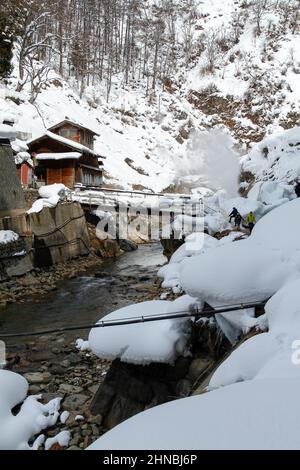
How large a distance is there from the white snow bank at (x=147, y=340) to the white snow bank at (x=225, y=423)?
2.37 meters

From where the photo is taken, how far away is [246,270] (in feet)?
14.8

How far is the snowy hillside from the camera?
1580 inches

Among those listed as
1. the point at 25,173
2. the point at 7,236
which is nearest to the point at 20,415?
the point at 7,236

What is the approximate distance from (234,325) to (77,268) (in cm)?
1524

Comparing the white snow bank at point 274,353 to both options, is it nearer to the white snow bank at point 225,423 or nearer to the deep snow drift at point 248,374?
the deep snow drift at point 248,374

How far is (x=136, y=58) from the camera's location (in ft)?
203

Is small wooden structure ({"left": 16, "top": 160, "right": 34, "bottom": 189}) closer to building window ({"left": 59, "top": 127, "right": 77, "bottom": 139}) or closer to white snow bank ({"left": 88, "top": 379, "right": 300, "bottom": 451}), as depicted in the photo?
building window ({"left": 59, "top": 127, "right": 77, "bottom": 139})

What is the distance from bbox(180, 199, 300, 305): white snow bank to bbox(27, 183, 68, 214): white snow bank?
15.0 m

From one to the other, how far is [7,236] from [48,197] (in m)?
4.69

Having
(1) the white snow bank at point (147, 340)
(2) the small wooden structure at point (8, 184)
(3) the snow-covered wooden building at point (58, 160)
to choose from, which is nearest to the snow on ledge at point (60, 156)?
(3) the snow-covered wooden building at point (58, 160)

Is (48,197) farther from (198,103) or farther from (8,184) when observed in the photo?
(198,103)

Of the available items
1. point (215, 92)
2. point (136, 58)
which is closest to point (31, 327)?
point (215, 92)

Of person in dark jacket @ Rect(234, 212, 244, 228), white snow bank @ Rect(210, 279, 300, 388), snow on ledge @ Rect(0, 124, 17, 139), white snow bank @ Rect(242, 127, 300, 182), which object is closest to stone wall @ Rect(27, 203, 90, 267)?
snow on ledge @ Rect(0, 124, 17, 139)

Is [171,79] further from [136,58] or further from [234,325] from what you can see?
[234,325]
